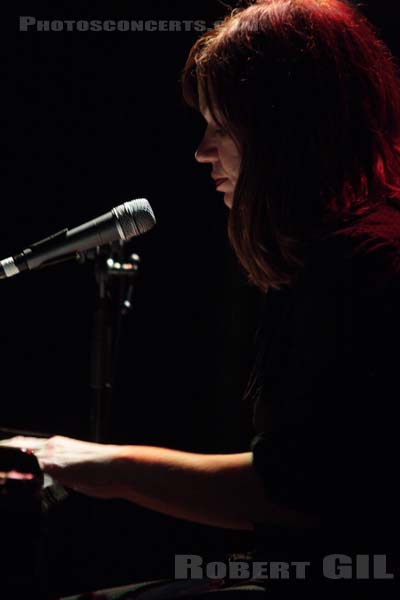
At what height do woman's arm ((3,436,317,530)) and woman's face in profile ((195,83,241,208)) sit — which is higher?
woman's face in profile ((195,83,241,208))

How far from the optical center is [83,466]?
119cm

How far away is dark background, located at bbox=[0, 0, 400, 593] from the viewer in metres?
3.96

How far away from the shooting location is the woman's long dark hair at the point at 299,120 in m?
1.25

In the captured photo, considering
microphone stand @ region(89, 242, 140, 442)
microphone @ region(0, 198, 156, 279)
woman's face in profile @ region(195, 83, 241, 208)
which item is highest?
woman's face in profile @ region(195, 83, 241, 208)

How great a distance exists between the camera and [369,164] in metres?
1.27

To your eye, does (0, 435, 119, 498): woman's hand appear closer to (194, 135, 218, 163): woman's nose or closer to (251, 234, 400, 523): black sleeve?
(251, 234, 400, 523): black sleeve

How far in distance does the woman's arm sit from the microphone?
531 millimetres

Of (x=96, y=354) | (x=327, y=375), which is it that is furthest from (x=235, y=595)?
(x=96, y=354)

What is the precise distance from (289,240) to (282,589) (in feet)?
1.86

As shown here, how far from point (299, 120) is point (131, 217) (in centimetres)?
50

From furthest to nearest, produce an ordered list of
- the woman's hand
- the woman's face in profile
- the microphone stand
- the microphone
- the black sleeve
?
the microphone stand, the microphone, the woman's face in profile, the woman's hand, the black sleeve

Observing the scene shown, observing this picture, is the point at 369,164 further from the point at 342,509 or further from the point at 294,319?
the point at 342,509

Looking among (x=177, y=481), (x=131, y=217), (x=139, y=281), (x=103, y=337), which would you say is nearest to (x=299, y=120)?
(x=131, y=217)

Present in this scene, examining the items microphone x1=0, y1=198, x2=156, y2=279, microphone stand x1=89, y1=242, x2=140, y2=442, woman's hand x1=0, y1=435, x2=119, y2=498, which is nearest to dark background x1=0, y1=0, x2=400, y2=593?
microphone stand x1=89, y1=242, x2=140, y2=442
